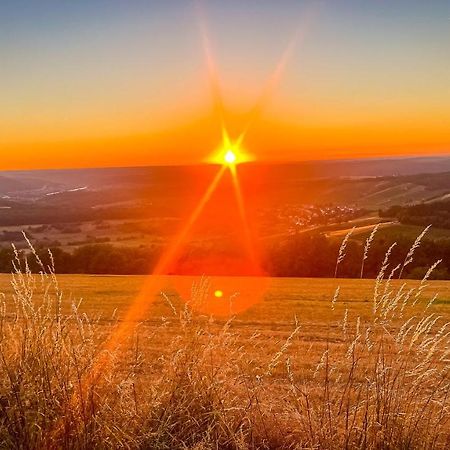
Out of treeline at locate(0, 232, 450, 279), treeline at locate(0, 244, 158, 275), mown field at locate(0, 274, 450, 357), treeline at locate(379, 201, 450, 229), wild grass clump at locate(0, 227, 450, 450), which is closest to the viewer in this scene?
wild grass clump at locate(0, 227, 450, 450)

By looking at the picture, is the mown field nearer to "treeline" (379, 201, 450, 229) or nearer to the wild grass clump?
the wild grass clump

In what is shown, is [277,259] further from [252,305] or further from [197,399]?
[197,399]

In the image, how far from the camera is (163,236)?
4669cm

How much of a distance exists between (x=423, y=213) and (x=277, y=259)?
1809 cm

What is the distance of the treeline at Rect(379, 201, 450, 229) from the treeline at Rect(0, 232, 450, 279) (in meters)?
8.12

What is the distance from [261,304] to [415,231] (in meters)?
26.4

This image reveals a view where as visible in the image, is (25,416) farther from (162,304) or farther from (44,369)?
(162,304)

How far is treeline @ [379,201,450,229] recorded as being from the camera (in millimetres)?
47156

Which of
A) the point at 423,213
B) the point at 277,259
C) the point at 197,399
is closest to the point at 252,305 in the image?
the point at 197,399

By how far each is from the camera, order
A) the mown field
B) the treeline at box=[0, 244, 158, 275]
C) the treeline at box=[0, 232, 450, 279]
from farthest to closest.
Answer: the treeline at box=[0, 244, 158, 275]
the treeline at box=[0, 232, 450, 279]
the mown field

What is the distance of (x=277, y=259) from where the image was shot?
136 ft

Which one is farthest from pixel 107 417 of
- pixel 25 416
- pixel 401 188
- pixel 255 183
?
pixel 401 188

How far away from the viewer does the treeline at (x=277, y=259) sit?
37312 mm

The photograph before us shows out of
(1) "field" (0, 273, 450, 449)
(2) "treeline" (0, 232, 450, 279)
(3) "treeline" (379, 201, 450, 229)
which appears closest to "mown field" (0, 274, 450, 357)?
(1) "field" (0, 273, 450, 449)
